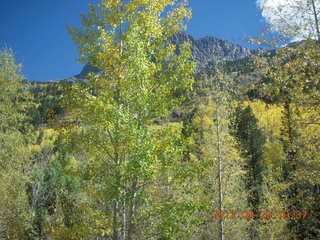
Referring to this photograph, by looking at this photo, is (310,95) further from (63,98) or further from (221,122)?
(221,122)

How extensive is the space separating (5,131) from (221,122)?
11.5 m
